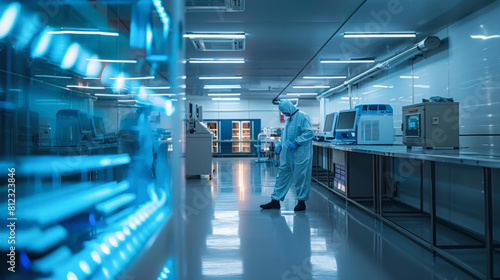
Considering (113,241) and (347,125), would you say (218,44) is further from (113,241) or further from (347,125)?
(113,241)

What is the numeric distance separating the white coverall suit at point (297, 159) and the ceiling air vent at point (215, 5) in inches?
53.9

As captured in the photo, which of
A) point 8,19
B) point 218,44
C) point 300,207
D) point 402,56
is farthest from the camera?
point 218,44

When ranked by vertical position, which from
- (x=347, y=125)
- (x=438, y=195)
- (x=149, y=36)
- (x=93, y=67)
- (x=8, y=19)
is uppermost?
(x=149, y=36)

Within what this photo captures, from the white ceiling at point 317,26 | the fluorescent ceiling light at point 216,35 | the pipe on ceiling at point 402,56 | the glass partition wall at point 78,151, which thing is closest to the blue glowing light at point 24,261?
the glass partition wall at point 78,151

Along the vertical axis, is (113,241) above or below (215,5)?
below

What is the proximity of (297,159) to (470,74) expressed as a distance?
7.69 ft

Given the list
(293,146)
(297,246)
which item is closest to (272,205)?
(293,146)

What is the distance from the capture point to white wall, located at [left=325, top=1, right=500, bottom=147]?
3.57m

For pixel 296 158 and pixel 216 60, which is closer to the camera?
pixel 296 158

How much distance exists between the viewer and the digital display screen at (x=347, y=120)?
5.07 meters

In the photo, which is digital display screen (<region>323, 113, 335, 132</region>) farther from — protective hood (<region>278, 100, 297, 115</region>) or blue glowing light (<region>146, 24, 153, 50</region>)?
blue glowing light (<region>146, 24, 153, 50</region>)

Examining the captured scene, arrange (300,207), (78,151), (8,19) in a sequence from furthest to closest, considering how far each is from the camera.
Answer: (300,207), (78,151), (8,19)

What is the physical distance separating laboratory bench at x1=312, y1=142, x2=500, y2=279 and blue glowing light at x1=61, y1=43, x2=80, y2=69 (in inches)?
154

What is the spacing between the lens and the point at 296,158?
4.30 m
